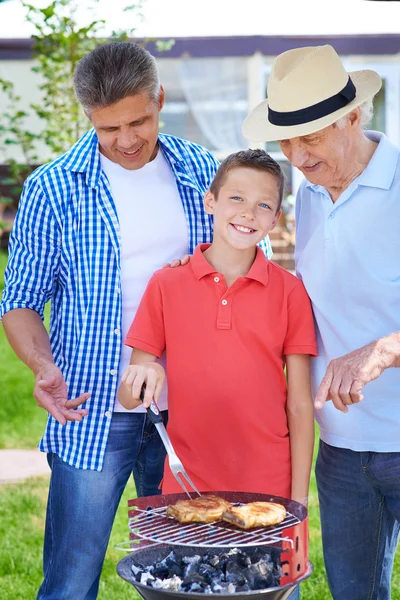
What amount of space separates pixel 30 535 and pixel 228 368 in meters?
2.57

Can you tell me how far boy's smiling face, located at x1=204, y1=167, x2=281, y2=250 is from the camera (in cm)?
270

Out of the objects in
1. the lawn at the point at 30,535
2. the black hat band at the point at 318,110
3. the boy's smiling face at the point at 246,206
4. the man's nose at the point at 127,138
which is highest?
the black hat band at the point at 318,110

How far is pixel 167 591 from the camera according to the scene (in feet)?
Result: 6.70

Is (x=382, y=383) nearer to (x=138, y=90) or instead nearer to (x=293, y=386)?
(x=293, y=386)

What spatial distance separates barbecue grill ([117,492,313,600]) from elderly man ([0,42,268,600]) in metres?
0.49

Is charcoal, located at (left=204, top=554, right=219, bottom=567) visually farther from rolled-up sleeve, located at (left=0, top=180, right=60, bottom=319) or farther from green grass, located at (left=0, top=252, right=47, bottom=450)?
green grass, located at (left=0, top=252, right=47, bottom=450)

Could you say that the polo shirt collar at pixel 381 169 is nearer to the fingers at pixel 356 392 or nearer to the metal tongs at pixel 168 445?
the fingers at pixel 356 392

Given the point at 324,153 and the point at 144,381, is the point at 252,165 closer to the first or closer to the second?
the point at 324,153

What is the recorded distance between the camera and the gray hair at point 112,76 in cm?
272

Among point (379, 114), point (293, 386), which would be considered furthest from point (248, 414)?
point (379, 114)

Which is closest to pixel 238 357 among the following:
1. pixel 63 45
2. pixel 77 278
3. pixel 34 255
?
pixel 77 278

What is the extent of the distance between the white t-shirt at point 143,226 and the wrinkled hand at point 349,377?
71 centimetres

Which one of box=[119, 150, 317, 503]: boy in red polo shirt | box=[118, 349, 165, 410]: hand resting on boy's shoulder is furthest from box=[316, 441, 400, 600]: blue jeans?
box=[118, 349, 165, 410]: hand resting on boy's shoulder


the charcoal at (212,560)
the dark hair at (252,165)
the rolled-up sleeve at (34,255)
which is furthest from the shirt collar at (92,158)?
the charcoal at (212,560)
